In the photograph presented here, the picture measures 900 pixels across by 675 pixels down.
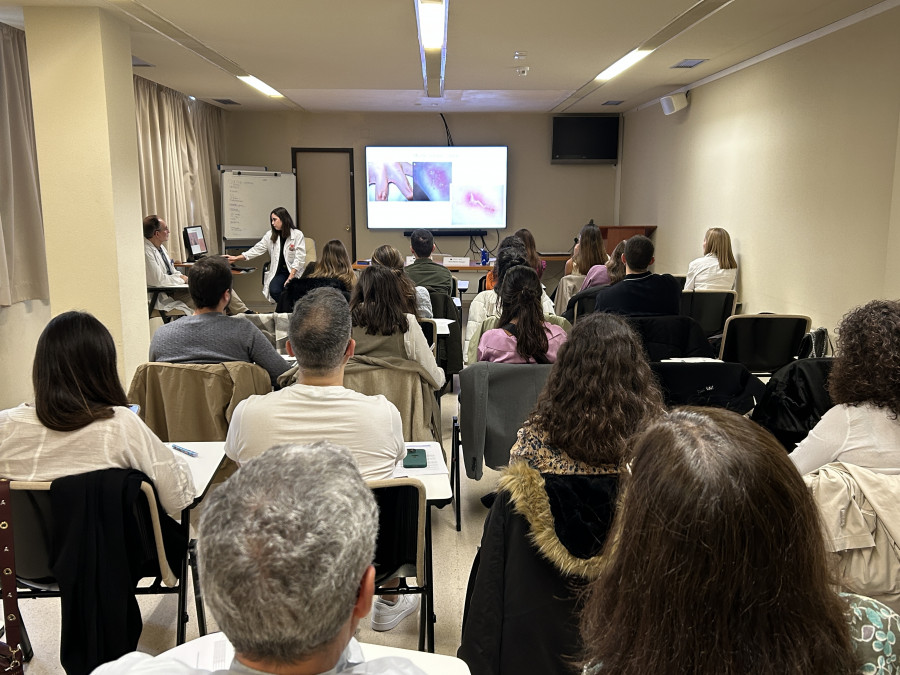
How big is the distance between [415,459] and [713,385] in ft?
4.63

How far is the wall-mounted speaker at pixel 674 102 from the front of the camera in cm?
775

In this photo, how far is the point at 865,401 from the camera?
1.90 m

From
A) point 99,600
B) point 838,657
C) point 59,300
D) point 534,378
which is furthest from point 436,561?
point 59,300

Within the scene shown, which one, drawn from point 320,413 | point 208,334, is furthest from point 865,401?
point 208,334

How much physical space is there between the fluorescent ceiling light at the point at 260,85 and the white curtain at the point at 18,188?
2009 millimetres

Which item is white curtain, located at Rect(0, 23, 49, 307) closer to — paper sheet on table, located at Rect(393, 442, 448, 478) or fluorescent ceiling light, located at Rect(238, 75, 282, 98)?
fluorescent ceiling light, located at Rect(238, 75, 282, 98)

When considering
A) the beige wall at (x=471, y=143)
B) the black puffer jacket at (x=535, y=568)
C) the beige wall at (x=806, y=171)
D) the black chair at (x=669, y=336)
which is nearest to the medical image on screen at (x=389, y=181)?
the beige wall at (x=471, y=143)

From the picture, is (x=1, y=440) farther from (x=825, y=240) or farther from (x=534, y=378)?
(x=825, y=240)

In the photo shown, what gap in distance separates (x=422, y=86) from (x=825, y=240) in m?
4.34

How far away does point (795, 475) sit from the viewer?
0.84m

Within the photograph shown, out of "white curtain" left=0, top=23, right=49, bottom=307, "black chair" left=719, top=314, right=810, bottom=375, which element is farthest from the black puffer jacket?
"white curtain" left=0, top=23, right=49, bottom=307

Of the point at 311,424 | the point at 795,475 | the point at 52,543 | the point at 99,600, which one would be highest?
the point at 795,475

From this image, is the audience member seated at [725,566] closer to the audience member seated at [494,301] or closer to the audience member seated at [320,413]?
the audience member seated at [320,413]

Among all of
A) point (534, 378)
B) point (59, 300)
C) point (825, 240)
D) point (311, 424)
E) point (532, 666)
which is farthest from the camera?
point (825, 240)
